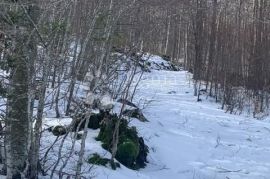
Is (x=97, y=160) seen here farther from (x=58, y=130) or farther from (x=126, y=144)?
(x=58, y=130)

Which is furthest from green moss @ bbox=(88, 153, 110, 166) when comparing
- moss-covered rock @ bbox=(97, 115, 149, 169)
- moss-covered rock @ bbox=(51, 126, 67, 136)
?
moss-covered rock @ bbox=(51, 126, 67, 136)

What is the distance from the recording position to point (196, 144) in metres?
10.2

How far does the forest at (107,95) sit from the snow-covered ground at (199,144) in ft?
0.12

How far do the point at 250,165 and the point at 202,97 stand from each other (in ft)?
24.1

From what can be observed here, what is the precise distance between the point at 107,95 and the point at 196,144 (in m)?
2.05

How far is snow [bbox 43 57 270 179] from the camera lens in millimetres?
8352

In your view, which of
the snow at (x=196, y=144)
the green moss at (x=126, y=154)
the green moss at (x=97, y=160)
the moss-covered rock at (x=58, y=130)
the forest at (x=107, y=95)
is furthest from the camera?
the snow at (x=196, y=144)

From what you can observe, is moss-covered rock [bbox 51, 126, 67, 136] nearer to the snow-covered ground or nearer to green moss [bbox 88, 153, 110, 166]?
the snow-covered ground

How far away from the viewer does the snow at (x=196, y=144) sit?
835 centimetres

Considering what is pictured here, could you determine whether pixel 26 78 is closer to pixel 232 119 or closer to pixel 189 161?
pixel 189 161

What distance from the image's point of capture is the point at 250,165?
9.14 meters

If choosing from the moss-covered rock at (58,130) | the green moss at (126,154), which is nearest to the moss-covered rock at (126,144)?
the green moss at (126,154)

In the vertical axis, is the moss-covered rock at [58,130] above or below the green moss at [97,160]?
above

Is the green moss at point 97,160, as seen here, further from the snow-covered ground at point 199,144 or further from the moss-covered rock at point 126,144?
the moss-covered rock at point 126,144
